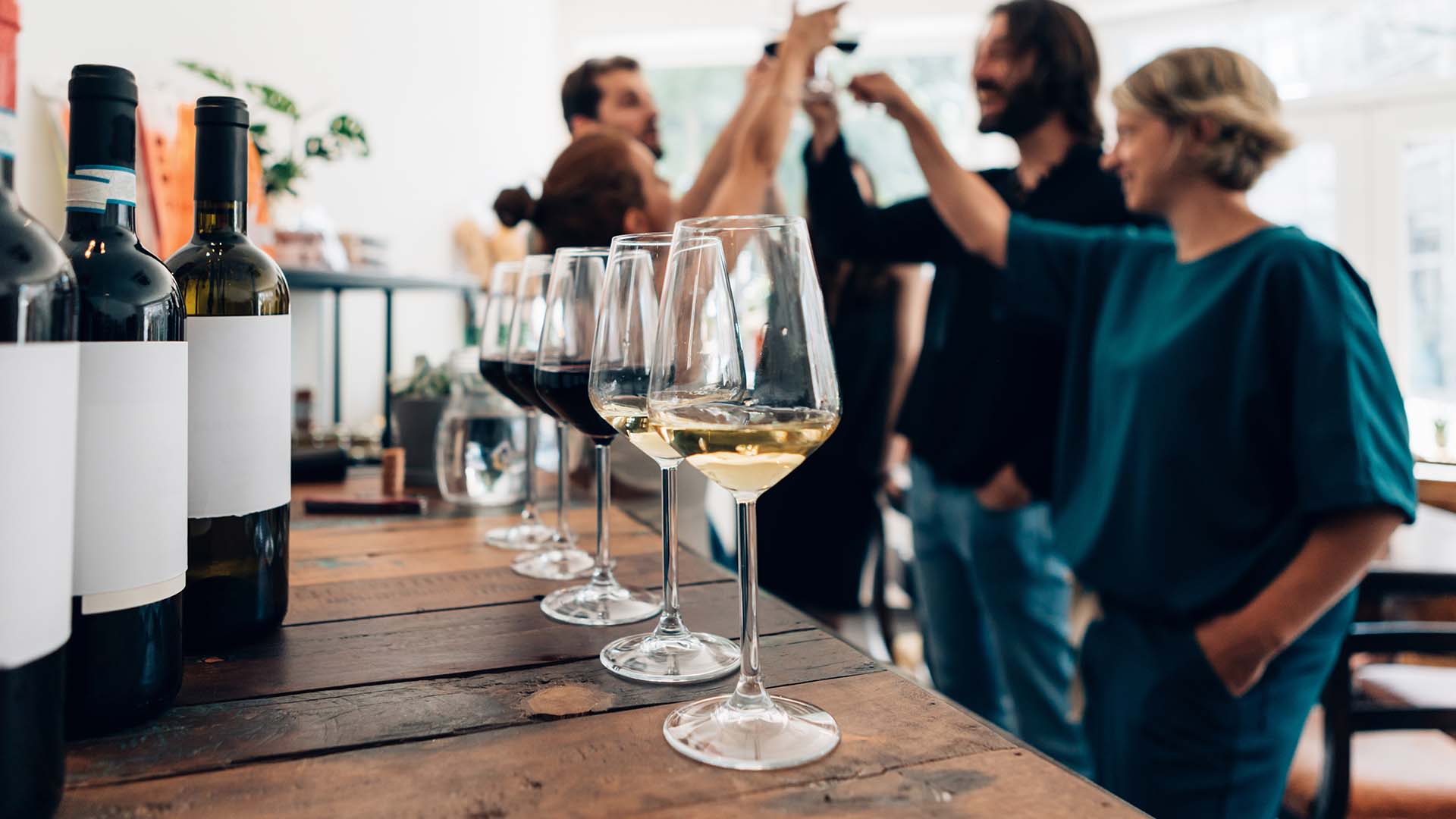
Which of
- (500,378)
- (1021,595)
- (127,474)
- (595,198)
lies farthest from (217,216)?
(1021,595)

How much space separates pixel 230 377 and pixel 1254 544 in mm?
1176

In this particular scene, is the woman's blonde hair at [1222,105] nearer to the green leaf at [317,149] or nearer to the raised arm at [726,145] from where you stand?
the raised arm at [726,145]

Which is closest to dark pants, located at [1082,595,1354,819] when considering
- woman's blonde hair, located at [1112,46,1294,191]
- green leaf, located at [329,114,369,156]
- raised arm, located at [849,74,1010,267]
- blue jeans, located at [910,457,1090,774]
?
blue jeans, located at [910,457,1090,774]

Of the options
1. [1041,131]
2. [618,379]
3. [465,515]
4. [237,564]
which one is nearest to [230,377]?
[237,564]

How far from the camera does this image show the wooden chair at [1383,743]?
1.16m

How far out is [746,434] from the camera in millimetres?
503

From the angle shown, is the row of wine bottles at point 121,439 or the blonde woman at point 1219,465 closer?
the row of wine bottles at point 121,439

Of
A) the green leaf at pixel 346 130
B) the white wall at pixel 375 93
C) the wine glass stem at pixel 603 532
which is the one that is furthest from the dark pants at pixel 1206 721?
the white wall at pixel 375 93

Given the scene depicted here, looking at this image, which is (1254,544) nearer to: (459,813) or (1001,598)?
(1001,598)

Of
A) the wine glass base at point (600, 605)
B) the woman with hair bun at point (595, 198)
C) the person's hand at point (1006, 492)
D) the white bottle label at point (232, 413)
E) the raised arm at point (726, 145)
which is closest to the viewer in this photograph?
the white bottle label at point (232, 413)

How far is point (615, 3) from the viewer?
495 centimetres

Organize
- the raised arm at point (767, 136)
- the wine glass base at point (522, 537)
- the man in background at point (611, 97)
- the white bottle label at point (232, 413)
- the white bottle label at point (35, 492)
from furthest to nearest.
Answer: the man in background at point (611, 97), the raised arm at point (767, 136), the wine glass base at point (522, 537), the white bottle label at point (232, 413), the white bottle label at point (35, 492)

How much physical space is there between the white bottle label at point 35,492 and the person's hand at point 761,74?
150 cm

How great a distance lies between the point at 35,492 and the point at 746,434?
1.03ft
